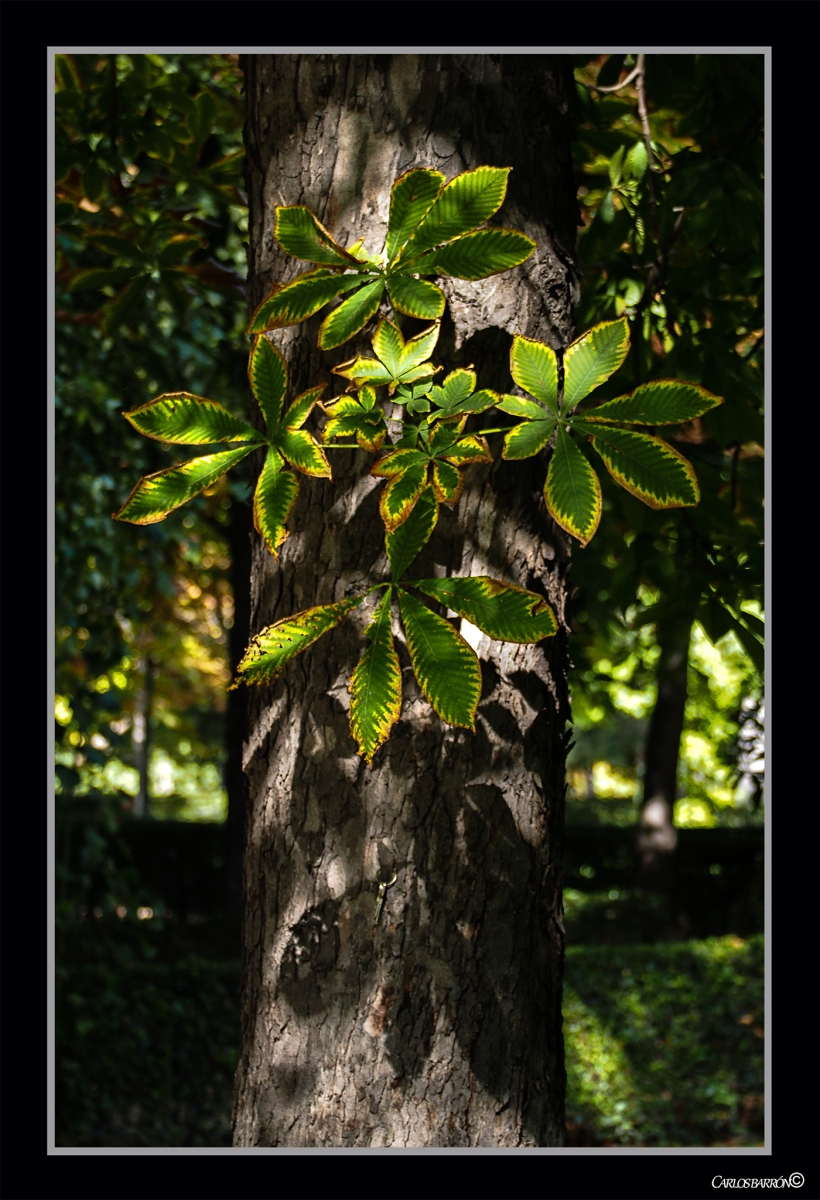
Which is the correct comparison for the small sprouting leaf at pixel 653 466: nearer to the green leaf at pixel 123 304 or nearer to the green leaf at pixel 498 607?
the green leaf at pixel 498 607

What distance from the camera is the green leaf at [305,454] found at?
1146 millimetres

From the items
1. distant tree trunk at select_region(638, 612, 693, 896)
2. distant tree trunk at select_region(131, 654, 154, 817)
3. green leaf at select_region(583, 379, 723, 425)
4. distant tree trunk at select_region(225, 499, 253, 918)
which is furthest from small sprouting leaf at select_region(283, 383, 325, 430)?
distant tree trunk at select_region(131, 654, 154, 817)

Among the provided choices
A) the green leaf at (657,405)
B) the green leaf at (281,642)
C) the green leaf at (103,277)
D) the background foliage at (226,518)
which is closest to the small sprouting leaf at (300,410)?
the green leaf at (281,642)

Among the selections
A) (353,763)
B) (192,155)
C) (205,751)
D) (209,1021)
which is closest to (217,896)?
(209,1021)

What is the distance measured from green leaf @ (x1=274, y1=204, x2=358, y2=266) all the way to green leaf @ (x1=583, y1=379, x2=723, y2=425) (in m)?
0.35

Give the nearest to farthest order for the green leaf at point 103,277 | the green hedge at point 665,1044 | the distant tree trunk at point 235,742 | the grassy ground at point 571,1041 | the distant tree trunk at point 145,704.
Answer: the green leaf at point 103,277, the grassy ground at point 571,1041, the green hedge at point 665,1044, the distant tree trunk at point 235,742, the distant tree trunk at point 145,704

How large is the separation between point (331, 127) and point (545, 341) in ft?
1.36

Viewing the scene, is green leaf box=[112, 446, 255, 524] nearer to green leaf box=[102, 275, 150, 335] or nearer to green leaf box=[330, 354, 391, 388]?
green leaf box=[330, 354, 391, 388]

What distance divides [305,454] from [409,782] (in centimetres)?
42

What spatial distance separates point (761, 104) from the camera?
2076 millimetres

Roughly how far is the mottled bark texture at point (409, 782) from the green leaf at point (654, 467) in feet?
0.55

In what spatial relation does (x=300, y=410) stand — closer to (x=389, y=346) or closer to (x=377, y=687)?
(x=389, y=346)
